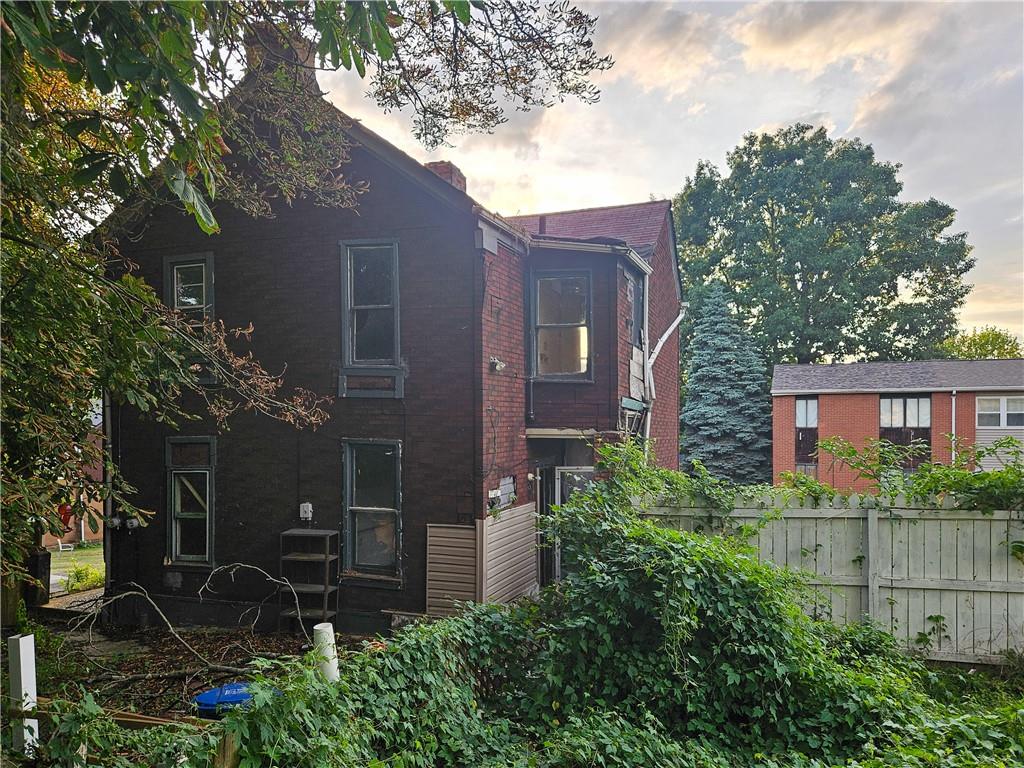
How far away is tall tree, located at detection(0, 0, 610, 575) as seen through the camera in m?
3.04

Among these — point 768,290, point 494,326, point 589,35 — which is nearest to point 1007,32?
point 589,35

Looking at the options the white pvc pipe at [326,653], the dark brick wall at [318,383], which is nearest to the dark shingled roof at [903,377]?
the dark brick wall at [318,383]

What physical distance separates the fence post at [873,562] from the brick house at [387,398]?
393cm

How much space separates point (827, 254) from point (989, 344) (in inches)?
761

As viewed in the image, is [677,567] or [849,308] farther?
[849,308]

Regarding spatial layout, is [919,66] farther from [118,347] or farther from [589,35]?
[118,347]

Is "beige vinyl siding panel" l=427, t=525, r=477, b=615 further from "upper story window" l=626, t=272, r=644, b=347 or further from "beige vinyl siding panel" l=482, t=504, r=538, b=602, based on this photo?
"upper story window" l=626, t=272, r=644, b=347

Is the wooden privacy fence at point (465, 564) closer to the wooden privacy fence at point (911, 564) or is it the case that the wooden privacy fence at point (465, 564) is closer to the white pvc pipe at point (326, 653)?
the wooden privacy fence at point (911, 564)

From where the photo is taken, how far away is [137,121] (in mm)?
3615

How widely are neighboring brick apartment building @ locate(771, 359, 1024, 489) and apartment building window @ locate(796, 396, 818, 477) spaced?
3 cm

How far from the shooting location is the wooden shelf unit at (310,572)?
8.33 meters

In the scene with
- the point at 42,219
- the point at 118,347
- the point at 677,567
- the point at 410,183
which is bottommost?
the point at 677,567

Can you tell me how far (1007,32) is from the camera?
584cm

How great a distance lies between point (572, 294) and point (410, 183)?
320 cm
